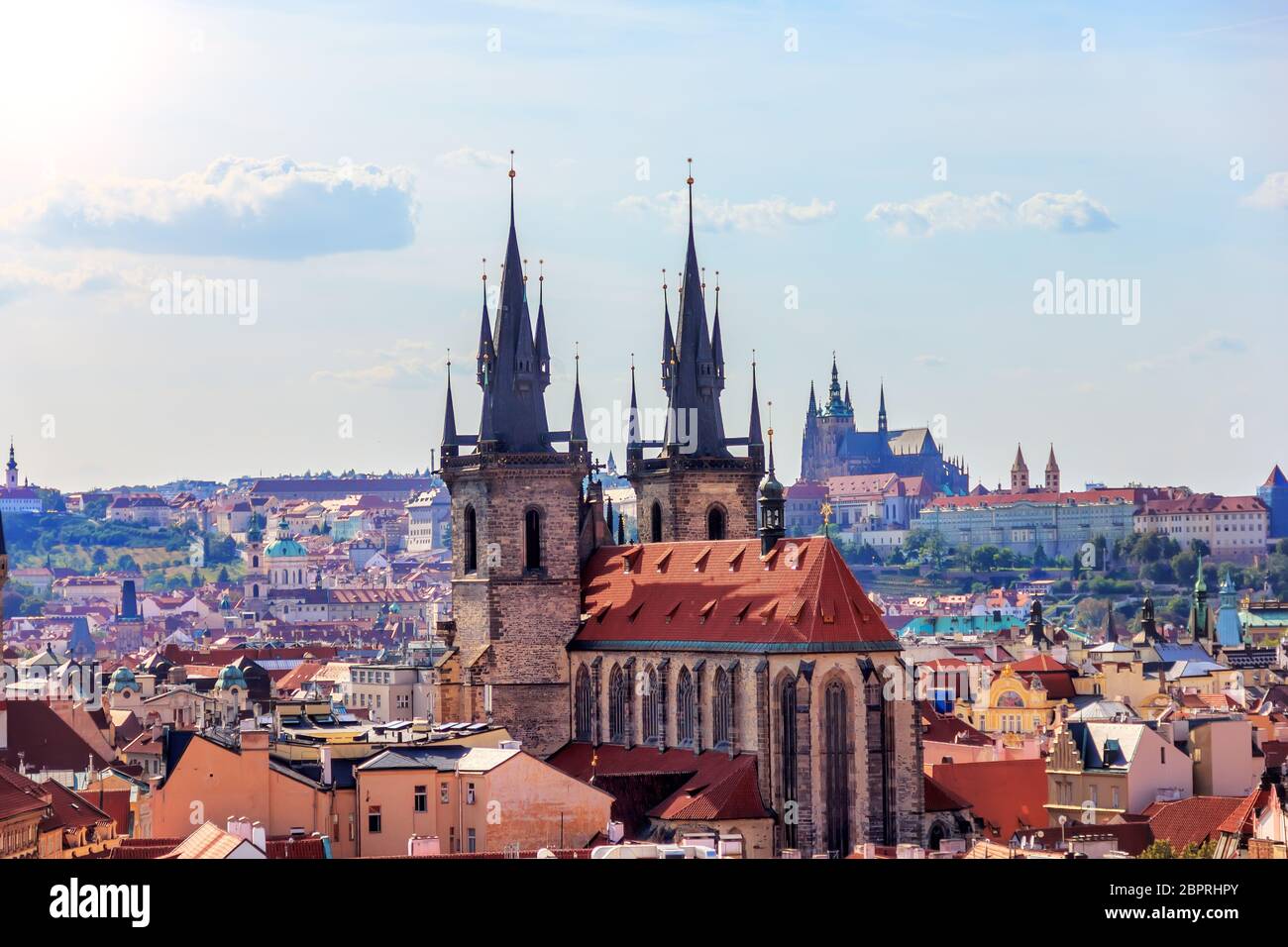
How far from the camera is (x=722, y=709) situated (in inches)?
2475

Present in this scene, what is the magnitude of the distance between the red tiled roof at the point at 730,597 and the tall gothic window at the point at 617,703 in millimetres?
963

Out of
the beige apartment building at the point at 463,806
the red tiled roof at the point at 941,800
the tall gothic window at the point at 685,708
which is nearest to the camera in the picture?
the beige apartment building at the point at 463,806

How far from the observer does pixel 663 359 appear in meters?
78.8

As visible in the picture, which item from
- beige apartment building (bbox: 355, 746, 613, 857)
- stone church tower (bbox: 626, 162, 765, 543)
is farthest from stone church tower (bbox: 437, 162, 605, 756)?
beige apartment building (bbox: 355, 746, 613, 857)

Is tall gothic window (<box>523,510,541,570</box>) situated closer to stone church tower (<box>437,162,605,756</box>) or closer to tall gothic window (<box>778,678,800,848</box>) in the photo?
stone church tower (<box>437,162,605,756</box>)

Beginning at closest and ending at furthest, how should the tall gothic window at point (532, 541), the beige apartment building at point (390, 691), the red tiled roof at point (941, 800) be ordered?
the red tiled roof at point (941, 800) < the tall gothic window at point (532, 541) < the beige apartment building at point (390, 691)

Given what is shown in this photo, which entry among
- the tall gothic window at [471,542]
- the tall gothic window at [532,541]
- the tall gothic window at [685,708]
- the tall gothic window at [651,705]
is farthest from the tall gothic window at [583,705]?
the tall gothic window at [685,708]

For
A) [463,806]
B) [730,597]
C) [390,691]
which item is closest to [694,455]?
[730,597]

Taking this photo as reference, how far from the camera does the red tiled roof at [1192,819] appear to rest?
5628cm

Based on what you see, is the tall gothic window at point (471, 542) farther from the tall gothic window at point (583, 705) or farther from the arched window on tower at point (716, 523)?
the arched window on tower at point (716, 523)

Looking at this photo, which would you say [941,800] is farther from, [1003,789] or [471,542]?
[471,542]

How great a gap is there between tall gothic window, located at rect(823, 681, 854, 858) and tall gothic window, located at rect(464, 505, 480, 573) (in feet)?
47.6

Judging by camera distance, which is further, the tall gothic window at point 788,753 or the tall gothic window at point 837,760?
the tall gothic window at point 837,760
